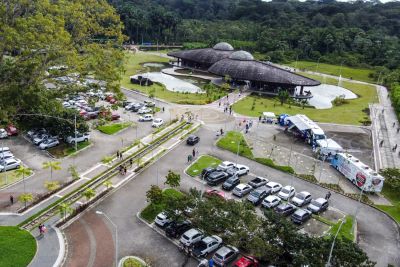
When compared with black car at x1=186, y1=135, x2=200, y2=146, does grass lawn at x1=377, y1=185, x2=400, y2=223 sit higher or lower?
lower

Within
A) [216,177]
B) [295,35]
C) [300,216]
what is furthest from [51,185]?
[295,35]

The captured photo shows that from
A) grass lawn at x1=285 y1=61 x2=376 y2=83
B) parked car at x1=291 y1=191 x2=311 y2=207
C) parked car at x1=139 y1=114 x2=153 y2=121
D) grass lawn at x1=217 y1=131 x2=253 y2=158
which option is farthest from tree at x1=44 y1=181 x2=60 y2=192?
grass lawn at x1=285 y1=61 x2=376 y2=83

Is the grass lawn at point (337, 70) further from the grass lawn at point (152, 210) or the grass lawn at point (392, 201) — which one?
the grass lawn at point (152, 210)

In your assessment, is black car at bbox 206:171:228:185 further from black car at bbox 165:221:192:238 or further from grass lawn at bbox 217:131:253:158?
black car at bbox 165:221:192:238

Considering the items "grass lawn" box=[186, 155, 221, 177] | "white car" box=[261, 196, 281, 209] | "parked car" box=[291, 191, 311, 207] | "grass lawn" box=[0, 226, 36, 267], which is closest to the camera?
"grass lawn" box=[0, 226, 36, 267]

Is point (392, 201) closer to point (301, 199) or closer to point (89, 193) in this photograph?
Result: point (301, 199)

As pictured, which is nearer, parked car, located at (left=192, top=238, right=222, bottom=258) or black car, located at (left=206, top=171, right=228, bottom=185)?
parked car, located at (left=192, top=238, right=222, bottom=258)

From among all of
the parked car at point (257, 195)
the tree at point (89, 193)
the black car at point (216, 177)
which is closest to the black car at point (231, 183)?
the black car at point (216, 177)
